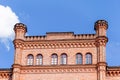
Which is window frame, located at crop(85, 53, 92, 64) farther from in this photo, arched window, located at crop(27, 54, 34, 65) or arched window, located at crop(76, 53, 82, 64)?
arched window, located at crop(27, 54, 34, 65)

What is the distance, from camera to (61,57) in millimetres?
45219

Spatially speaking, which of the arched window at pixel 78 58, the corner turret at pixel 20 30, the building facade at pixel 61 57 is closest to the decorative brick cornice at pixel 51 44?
the building facade at pixel 61 57

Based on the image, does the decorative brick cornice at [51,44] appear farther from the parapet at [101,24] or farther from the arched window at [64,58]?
the parapet at [101,24]

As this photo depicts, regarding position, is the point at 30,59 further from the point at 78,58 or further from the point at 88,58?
the point at 88,58

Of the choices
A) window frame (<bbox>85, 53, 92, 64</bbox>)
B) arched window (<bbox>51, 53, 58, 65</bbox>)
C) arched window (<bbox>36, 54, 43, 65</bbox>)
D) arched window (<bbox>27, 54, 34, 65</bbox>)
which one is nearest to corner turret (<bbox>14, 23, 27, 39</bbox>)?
arched window (<bbox>27, 54, 34, 65</bbox>)

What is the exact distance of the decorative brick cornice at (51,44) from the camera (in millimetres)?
45344

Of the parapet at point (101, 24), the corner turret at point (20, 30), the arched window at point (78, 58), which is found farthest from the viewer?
the corner turret at point (20, 30)

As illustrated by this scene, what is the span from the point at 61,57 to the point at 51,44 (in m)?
2.05

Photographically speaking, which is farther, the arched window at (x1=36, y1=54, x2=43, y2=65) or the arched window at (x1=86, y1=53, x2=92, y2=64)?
the arched window at (x1=36, y1=54, x2=43, y2=65)

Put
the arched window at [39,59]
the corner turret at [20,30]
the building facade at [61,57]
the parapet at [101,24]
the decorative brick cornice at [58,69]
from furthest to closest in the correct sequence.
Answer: the corner turret at [20,30], the parapet at [101,24], the arched window at [39,59], the decorative brick cornice at [58,69], the building facade at [61,57]

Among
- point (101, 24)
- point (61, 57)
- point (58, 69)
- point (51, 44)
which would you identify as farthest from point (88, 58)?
point (51, 44)

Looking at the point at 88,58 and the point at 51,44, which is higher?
the point at 51,44

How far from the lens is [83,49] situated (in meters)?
45.2

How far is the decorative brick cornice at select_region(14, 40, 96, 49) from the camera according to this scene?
45344 millimetres
